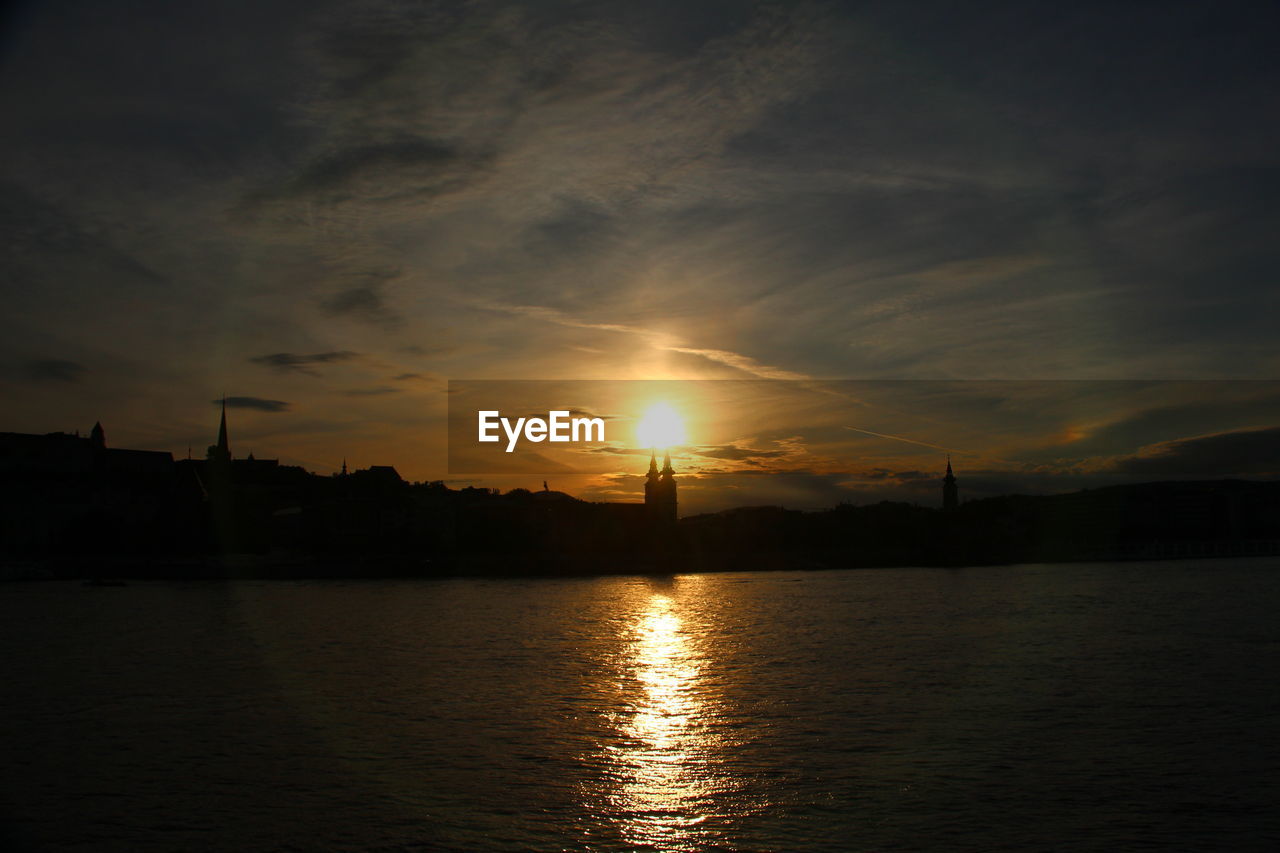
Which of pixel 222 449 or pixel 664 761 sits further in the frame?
pixel 222 449

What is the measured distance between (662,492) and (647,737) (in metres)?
117

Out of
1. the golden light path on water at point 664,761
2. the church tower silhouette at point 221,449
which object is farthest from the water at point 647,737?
the church tower silhouette at point 221,449

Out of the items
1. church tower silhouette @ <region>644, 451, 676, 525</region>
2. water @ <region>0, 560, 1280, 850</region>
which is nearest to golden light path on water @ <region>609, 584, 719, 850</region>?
water @ <region>0, 560, 1280, 850</region>

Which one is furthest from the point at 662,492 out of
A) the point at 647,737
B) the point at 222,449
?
the point at 647,737

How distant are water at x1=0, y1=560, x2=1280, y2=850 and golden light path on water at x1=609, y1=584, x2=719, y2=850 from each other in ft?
0.23

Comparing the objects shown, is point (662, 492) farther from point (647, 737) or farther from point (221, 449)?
point (647, 737)

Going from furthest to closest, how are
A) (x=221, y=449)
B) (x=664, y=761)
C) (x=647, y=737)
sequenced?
(x=221, y=449) → (x=647, y=737) → (x=664, y=761)

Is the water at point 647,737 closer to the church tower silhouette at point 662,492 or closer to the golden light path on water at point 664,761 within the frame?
the golden light path on water at point 664,761

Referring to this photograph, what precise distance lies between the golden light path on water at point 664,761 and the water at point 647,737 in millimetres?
70

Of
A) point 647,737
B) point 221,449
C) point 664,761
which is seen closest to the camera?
point 664,761

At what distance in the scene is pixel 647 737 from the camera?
67.2ft

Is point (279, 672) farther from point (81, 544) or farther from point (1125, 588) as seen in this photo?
point (81, 544)

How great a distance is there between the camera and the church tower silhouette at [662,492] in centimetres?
13525

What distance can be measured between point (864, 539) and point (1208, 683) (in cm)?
10394
